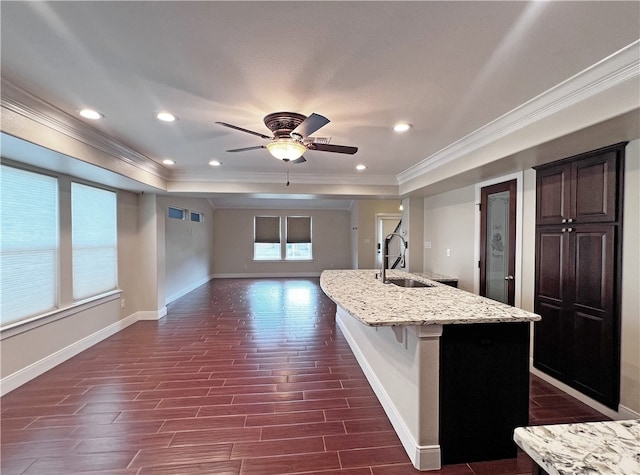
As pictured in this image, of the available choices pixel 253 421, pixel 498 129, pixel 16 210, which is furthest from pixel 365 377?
pixel 16 210

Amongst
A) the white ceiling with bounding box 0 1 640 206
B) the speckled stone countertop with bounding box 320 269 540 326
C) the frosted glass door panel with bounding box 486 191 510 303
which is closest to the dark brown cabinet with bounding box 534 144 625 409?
the frosted glass door panel with bounding box 486 191 510 303

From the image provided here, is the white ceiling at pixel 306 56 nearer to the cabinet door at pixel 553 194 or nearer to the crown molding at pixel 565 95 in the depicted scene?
the crown molding at pixel 565 95

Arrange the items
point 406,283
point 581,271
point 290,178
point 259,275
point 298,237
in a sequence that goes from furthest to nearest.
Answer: point 298,237
point 259,275
point 290,178
point 406,283
point 581,271

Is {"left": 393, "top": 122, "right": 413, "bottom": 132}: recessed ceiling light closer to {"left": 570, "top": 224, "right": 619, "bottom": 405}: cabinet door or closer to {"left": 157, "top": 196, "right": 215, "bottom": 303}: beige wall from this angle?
{"left": 570, "top": 224, "right": 619, "bottom": 405}: cabinet door

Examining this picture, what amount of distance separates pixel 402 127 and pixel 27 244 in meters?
3.82

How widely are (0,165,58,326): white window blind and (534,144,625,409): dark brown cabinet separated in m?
5.08

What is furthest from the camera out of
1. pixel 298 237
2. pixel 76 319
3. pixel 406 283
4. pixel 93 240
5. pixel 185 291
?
pixel 298 237

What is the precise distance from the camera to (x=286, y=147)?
2342 mm

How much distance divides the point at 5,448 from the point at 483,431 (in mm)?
3129

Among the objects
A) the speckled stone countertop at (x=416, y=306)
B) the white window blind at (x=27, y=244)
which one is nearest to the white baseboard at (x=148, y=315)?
the white window blind at (x=27, y=244)

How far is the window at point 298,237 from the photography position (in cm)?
979

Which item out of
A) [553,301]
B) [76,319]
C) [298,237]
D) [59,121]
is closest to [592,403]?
[553,301]

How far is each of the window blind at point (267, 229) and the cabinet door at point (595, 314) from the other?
26.3 feet

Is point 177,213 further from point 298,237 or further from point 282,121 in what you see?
point 282,121
